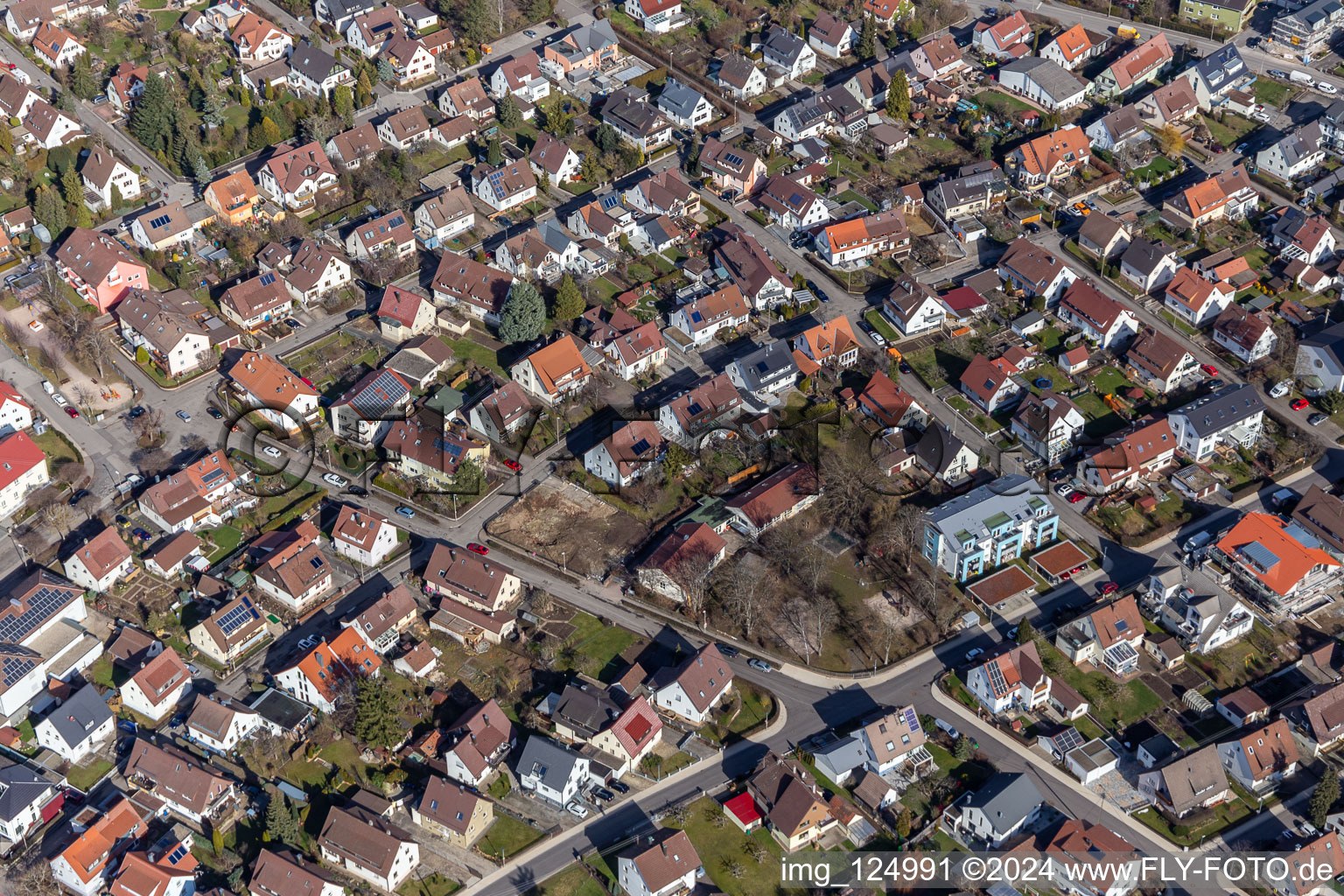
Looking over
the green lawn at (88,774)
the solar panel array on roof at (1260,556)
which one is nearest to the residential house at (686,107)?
the solar panel array on roof at (1260,556)

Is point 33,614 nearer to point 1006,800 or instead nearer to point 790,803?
point 790,803

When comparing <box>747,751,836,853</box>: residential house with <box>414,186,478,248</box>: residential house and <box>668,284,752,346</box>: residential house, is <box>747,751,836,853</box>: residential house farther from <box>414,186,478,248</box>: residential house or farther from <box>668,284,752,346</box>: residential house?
<box>414,186,478,248</box>: residential house

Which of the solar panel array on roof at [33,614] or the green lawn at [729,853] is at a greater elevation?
the solar panel array on roof at [33,614]

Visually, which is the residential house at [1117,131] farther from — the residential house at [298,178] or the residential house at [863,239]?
the residential house at [298,178]

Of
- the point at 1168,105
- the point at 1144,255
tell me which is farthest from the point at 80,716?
the point at 1168,105

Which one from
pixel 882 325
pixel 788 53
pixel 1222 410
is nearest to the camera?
pixel 1222 410
